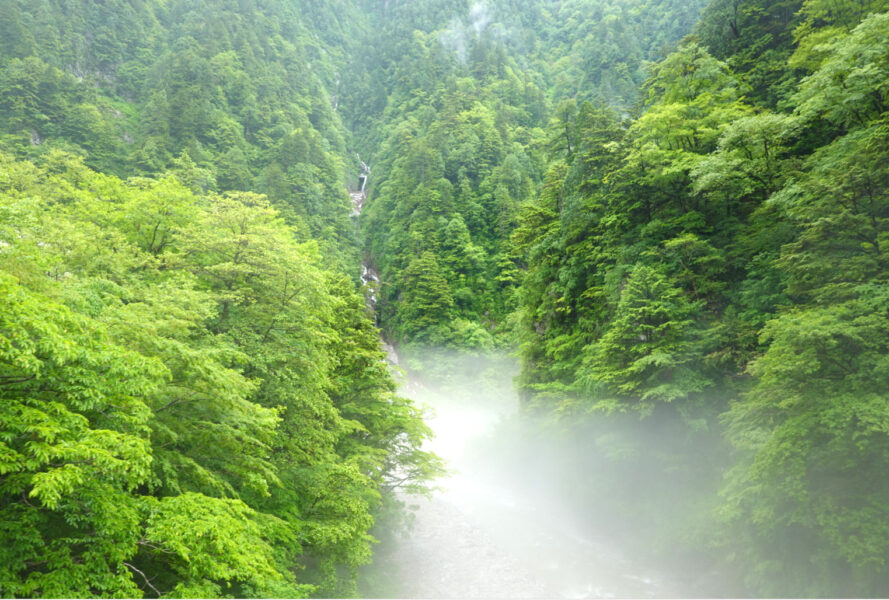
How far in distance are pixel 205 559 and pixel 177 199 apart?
47.0 ft

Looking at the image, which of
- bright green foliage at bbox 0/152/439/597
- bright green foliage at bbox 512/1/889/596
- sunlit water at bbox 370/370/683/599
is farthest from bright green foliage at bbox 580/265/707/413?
bright green foliage at bbox 0/152/439/597

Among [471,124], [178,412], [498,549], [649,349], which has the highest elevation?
[471,124]

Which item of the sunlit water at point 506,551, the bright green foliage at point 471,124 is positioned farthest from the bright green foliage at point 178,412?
the bright green foliage at point 471,124

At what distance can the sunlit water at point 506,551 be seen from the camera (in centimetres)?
1494

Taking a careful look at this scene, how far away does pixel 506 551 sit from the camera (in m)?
18.0

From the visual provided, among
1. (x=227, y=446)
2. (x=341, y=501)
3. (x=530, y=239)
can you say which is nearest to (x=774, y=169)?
(x=530, y=239)

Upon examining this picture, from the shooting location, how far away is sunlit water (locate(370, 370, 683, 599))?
1494cm

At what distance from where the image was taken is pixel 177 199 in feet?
53.3

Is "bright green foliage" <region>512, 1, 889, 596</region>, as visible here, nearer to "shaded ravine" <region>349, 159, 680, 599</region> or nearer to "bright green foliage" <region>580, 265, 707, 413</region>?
"bright green foliage" <region>580, 265, 707, 413</region>

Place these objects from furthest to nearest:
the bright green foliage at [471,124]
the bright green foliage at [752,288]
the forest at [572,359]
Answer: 1. the bright green foliage at [471,124]
2. the bright green foliage at [752,288]
3. the forest at [572,359]

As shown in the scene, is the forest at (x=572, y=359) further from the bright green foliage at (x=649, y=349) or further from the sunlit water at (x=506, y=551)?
the sunlit water at (x=506, y=551)

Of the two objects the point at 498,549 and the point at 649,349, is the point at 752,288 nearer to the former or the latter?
the point at 649,349

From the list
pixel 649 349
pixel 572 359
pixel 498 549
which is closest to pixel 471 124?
pixel 572 359

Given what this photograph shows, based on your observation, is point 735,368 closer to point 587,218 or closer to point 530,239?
point 587,218
